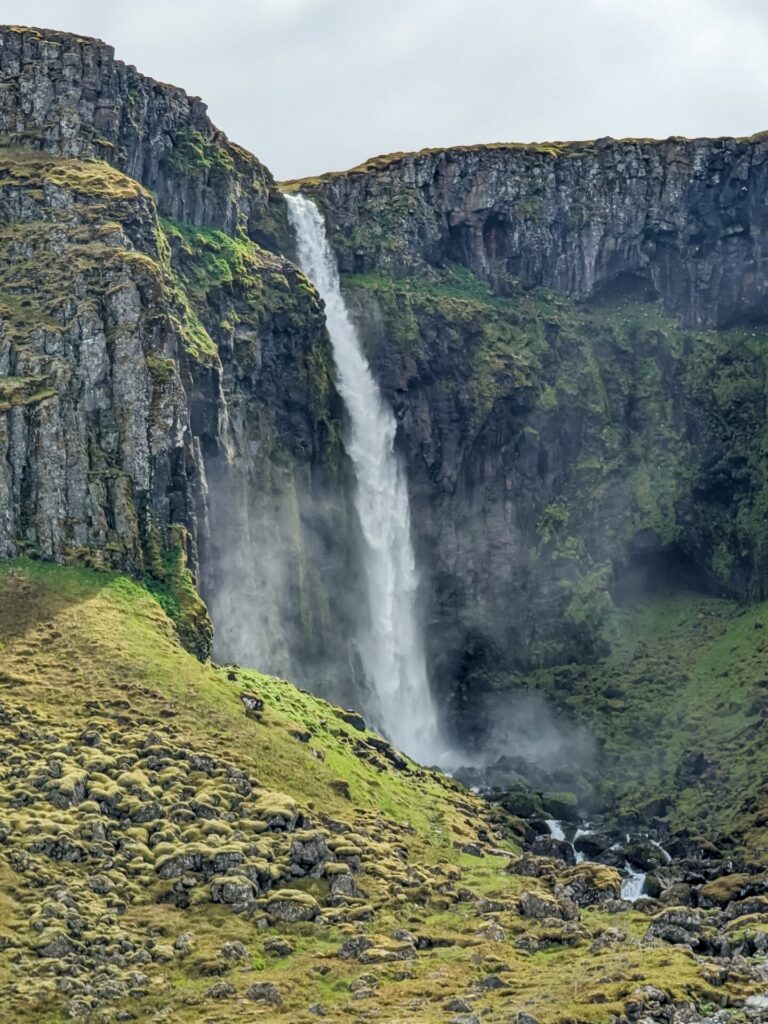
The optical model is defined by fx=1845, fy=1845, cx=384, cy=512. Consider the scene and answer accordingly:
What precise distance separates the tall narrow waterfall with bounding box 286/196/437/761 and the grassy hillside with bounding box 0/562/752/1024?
104 feet

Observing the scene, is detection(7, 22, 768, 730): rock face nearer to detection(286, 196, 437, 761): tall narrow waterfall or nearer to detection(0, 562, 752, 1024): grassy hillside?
detection(286, 196, 437, 761): tall narrow waterfall

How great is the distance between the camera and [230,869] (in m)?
107

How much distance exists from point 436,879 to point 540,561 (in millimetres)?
76143

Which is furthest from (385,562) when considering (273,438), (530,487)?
(530,487)

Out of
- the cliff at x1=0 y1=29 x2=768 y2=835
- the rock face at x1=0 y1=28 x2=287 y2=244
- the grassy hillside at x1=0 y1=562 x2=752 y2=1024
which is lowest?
the grassy hillside at x1=0 y1=562 x2=752 y2=1024

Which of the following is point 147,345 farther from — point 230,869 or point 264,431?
point 230,869

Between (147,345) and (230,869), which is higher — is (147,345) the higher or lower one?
the higher one

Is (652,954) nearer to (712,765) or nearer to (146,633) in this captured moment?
(146,633)

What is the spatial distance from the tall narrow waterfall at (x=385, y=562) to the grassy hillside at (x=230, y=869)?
31557 mm

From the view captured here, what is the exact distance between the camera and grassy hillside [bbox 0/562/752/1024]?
93.6 m

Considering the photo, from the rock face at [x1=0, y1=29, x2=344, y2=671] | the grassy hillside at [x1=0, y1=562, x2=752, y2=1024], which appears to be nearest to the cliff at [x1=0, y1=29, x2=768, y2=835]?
the rock face at [x1=0, y1=29, x2=344, y2=671]

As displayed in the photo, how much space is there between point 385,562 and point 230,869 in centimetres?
7313

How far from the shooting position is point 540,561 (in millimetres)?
188875

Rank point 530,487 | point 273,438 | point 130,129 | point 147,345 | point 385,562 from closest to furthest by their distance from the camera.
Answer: point 147,345
point 273,438
point 130,129
point 385,562
point 530,487
